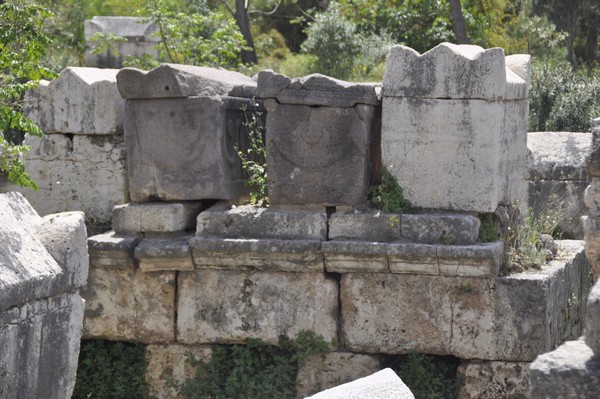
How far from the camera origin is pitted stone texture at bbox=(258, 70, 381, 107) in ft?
24.5

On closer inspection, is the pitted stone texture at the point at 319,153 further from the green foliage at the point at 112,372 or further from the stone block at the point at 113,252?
the green foliage at the point at 112,372

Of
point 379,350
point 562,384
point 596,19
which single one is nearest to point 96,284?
point 379,350

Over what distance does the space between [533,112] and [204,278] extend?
7.57 m

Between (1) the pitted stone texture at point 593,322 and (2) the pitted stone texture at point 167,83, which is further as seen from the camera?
(2) the pitted stone texture at point 167,83

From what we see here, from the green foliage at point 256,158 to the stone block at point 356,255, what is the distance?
70cm

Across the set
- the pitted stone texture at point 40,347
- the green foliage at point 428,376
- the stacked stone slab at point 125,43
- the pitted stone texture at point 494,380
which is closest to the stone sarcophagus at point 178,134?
the green foliage at point 428,376

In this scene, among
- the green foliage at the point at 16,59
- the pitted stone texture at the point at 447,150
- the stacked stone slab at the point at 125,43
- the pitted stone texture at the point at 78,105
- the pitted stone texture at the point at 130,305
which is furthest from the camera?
the stacked stone slab at the point at 125,43

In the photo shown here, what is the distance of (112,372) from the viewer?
7.97 meters

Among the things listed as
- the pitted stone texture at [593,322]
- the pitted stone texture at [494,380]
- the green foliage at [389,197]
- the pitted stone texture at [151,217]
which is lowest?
the pitted stone texture at [494,380]

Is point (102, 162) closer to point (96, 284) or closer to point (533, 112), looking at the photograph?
point (96, 284)

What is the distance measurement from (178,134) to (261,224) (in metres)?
0.86

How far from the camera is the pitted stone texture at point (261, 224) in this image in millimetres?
7492

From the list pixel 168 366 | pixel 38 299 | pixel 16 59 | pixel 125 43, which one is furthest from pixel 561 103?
pixel 38 299

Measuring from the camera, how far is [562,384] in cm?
334
